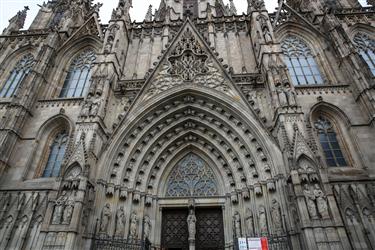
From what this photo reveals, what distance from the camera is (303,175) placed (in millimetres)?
9164

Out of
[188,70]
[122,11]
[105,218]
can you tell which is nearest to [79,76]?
[122,11]

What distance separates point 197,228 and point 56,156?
8197 millimetres

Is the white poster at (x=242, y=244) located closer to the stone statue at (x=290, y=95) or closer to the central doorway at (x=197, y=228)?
the central doorway at (x=197, y=228)

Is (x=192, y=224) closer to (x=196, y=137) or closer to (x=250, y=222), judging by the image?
(x=250, y=222)

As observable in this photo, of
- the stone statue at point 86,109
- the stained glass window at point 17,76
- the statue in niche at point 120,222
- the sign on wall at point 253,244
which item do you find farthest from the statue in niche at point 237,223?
the stained glass window at point 17,76

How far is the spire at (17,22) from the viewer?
64.9 ft

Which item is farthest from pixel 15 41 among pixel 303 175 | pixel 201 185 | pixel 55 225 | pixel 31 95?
pixel 303 175

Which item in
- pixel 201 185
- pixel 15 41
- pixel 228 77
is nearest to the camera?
pixel 201 185

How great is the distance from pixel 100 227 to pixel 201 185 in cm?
497

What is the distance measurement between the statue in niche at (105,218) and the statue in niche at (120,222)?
0.36 meters

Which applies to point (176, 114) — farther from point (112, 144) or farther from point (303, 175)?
point (303, 175)

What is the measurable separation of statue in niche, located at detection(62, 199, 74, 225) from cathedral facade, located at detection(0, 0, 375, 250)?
5 cm

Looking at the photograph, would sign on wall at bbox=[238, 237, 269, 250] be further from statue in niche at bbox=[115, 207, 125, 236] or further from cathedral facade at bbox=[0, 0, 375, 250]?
statue in niche at bbox=[115, 207, 125, 236]

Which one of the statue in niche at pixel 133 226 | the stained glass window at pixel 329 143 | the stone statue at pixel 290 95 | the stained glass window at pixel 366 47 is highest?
the stained glass window at pixel 366 47
